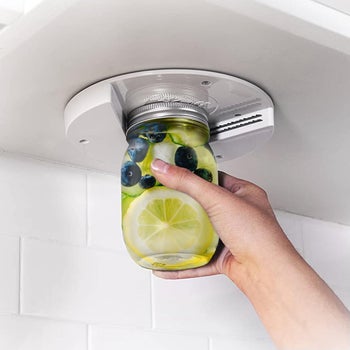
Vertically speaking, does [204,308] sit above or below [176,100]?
below

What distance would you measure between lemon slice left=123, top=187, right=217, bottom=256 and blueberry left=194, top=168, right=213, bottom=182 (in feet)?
0.12

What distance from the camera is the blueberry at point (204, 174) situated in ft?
2.83

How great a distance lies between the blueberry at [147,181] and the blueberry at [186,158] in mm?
32

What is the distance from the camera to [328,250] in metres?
1.43

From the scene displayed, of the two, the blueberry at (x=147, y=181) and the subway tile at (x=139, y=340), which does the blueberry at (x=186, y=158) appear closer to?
the blueberry at (x=147, y=181)

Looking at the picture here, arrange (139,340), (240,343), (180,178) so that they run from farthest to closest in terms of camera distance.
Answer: (240,343) < (139,340) < (180,178)

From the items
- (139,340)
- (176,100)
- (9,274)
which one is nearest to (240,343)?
(139,340)

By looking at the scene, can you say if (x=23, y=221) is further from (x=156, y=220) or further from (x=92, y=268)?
(x=156, y=220)

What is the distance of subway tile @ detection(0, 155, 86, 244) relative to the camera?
1.03 meters

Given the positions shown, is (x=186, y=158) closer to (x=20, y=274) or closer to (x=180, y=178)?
(x=180, y=178)

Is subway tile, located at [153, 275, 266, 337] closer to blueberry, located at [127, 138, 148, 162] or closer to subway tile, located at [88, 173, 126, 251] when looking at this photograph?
subway tile, located at [88, 173, 126, 251]

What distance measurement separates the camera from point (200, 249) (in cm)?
84

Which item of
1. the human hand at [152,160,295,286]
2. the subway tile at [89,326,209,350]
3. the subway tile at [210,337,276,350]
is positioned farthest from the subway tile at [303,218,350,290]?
the human hand at [152,160,295,286]

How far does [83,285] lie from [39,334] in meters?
0.10
